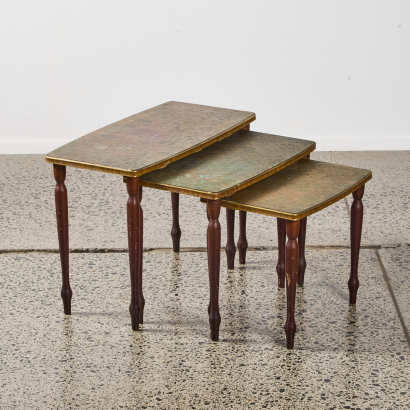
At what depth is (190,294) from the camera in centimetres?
302

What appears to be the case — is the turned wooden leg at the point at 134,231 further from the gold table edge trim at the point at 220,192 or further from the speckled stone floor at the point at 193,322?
the speckled stone floor at the point at 193,322

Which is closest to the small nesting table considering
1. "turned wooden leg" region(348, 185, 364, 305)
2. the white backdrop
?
"turned wooden leg" region(348, 185, 364, 305)

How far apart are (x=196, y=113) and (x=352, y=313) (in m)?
0.97

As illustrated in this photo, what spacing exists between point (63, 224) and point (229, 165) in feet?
2.00

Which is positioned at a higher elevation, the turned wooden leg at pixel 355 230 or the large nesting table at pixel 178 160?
the large nesting table at pixel 178 160

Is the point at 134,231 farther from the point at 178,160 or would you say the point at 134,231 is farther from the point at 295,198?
the point at 295,198

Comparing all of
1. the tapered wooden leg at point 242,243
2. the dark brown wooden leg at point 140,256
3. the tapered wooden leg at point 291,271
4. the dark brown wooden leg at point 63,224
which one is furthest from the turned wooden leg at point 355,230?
the dark brown wooden leg at point 63,224

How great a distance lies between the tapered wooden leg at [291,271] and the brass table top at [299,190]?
6 centimetres

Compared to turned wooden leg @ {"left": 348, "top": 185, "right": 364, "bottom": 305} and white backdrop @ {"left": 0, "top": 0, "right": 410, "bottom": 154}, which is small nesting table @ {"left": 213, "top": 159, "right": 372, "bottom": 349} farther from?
white backdrop @ {"left": 0, "top": 0, "right": 410, "bottom": 154}

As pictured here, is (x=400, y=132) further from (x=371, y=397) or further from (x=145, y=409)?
(x=145, y=409)

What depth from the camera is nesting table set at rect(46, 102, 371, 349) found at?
8.07 ft

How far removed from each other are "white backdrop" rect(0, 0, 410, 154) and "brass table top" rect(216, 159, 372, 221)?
2.08m

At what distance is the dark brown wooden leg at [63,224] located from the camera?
2619 millimetres

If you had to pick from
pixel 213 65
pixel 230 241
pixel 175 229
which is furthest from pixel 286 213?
pixel 213 65
